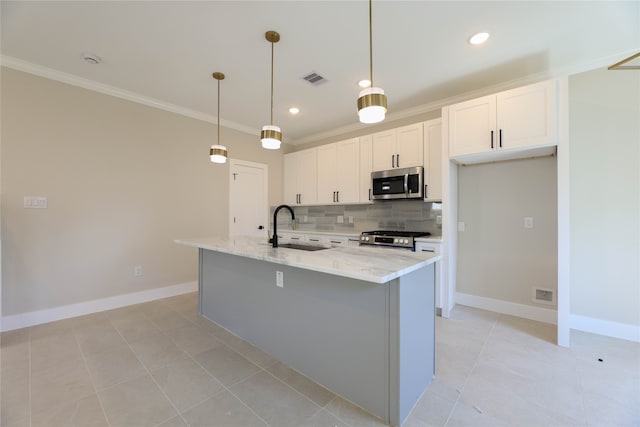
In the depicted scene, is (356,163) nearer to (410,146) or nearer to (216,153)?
(410,146)

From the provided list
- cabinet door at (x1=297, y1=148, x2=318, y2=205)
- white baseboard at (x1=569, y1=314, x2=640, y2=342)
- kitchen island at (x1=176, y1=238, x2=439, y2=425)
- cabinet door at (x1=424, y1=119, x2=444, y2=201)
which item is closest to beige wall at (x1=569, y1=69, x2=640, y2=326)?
white baseboard at (x1=569, y1=314, x2=640, y2=342)

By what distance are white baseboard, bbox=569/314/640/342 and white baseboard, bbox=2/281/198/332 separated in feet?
15.2

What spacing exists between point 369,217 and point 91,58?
382 cm

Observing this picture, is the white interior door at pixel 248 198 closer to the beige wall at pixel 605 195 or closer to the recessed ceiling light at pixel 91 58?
the recessed ceiling light at pixel 91 58

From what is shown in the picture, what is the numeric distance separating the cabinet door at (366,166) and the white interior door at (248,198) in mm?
1869

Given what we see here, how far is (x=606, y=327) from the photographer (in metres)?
2.51

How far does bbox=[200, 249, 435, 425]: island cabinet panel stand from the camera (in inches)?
57.6

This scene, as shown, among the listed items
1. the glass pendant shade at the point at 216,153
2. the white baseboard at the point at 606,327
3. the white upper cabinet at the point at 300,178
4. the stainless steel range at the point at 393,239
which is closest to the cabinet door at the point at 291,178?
the white upper cabinet at the point at 300,178

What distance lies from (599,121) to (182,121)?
486 cm

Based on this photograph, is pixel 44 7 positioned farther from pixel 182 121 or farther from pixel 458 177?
pixel 458 177

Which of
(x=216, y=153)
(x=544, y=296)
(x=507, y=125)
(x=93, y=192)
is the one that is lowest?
(x=544, y=296)

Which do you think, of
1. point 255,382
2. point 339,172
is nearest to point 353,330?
point 255,382

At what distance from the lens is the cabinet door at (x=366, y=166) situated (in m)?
3.94

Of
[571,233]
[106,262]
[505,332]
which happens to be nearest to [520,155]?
[571,233]
